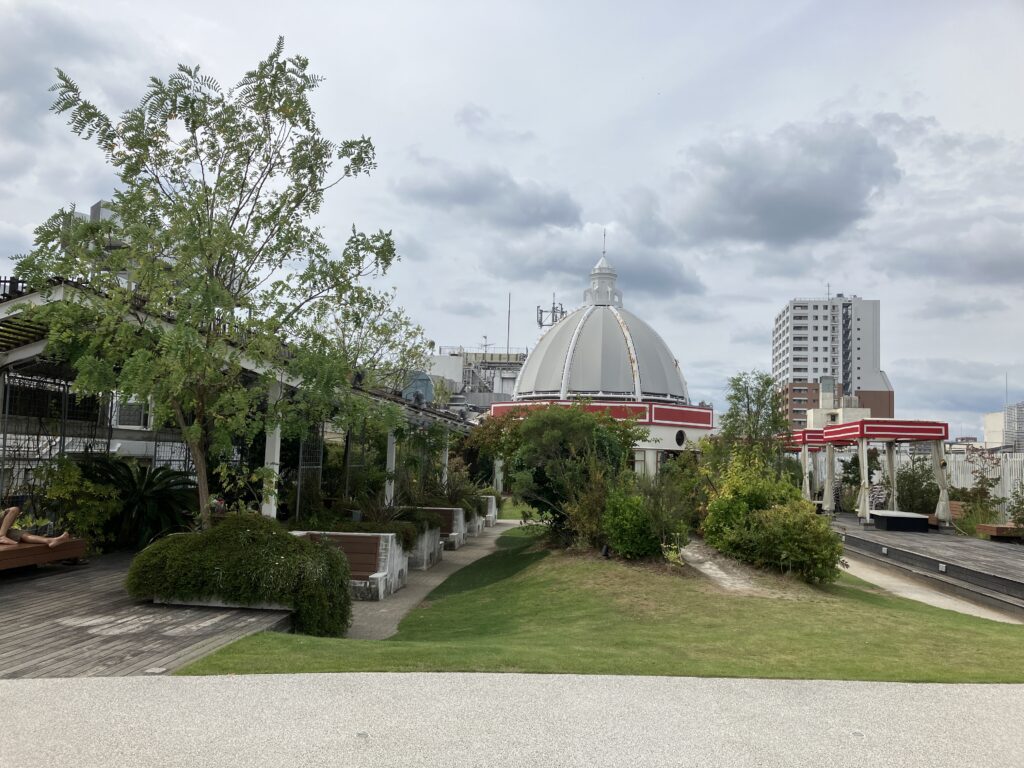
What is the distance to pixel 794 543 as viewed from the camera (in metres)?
12.2

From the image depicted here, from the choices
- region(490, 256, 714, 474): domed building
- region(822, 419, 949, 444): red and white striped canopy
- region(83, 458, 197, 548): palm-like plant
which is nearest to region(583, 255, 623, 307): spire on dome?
region(490, 256, 714, 474): domed building

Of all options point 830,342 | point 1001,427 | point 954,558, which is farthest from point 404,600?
point 830,342

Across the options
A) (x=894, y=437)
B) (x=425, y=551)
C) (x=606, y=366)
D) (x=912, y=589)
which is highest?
(x=606, y=366)

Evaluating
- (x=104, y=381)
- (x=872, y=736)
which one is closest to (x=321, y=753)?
(x=872, y=736)

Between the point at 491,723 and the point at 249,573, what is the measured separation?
4227mm

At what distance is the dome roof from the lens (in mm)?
47375

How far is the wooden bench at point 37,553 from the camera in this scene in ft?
30.6

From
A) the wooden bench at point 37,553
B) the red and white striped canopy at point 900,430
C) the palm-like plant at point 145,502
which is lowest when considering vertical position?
the wooden bench at point 37,553

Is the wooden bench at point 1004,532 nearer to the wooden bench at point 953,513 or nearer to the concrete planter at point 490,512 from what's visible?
the wooden bench at point 953,513

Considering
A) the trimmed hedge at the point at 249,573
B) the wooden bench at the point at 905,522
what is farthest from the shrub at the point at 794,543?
the wooden bench at the point at 905,522

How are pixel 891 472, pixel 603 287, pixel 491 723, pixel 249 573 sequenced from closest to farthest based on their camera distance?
pixel 491 723 < pixel 249 573 < pixel 891 472 < pixel 603 287

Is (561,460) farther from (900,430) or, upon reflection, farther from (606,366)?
(606,366)

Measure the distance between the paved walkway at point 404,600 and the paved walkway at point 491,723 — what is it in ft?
12.4

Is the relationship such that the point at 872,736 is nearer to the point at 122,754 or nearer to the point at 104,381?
the point at 122,754
